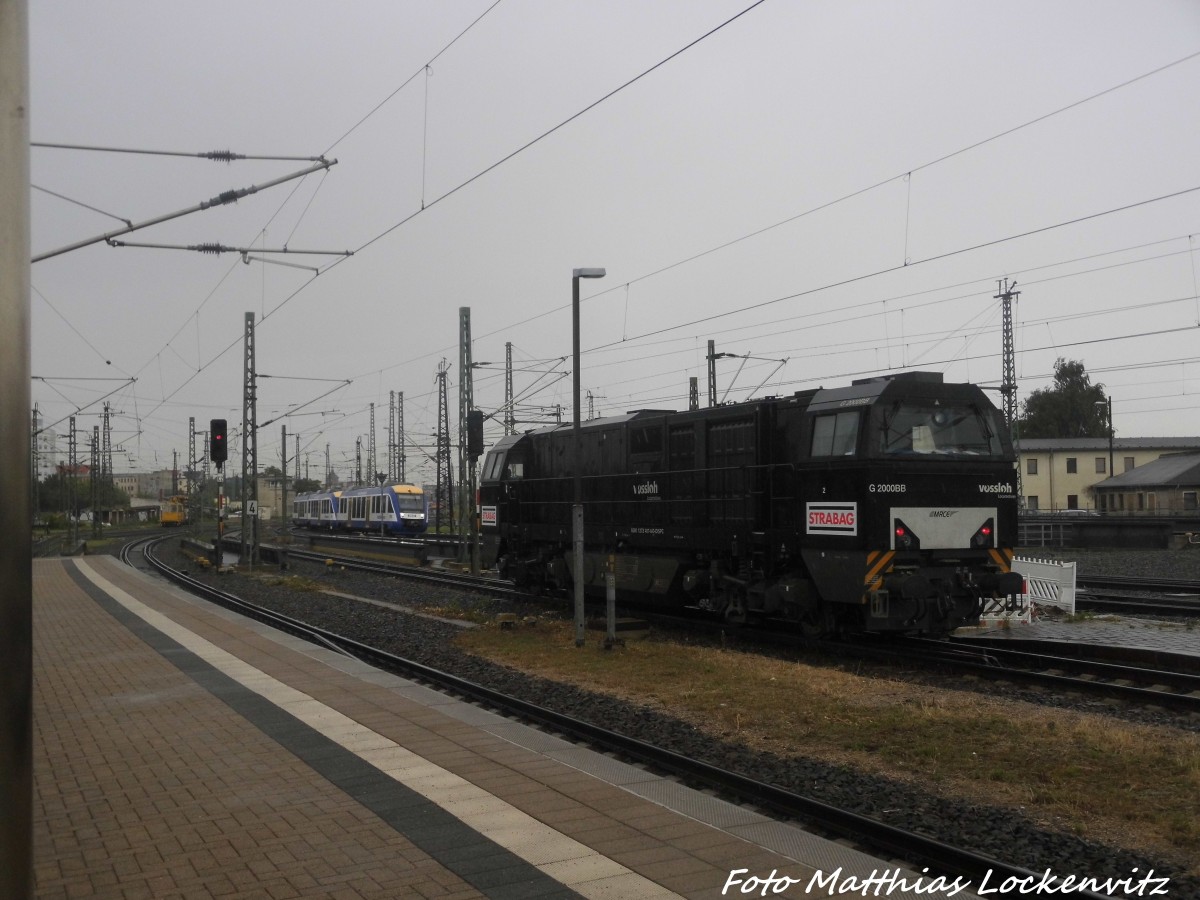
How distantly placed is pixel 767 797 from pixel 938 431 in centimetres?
850

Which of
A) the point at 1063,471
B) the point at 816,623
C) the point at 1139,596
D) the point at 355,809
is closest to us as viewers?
the point at 355,809

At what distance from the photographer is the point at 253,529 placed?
38906mm

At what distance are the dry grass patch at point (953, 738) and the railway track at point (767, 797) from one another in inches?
43.5

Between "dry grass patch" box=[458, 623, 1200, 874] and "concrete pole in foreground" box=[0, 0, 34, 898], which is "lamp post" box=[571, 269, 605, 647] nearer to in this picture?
"dry grass patch" box=[458, 623, 1200, 874]

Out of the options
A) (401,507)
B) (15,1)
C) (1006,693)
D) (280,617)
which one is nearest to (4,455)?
(15,1)

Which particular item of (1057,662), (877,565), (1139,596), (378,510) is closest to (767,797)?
(877,565)

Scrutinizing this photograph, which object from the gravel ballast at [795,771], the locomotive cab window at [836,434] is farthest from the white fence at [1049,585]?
the gravel ballast at [795,771]

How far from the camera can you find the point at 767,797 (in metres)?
7.65

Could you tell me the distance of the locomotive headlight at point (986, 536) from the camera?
14.6 metres

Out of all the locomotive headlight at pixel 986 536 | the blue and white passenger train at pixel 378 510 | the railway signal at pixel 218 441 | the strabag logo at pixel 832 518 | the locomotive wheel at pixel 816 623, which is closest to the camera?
the strabag logo at pixel 832 518

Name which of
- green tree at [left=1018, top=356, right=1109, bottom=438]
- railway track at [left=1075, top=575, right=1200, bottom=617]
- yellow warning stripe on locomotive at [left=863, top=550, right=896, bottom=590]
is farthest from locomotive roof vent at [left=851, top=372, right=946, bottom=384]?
green tree at [left=1018, top=356, right=1109, bottom=438]

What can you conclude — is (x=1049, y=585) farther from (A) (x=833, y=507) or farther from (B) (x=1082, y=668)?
(A) (x=833, y=507)

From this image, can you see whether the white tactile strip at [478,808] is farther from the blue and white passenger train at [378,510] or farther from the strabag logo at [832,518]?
the blue and white passenger train at [378,510]

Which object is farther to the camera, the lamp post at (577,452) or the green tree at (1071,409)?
the green tree at (1071,409)
